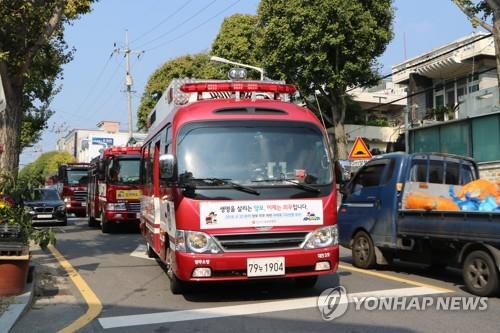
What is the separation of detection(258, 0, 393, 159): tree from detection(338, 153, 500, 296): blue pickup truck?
45.0 feet

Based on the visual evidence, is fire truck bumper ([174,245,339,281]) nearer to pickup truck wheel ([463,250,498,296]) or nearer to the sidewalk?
the sidewalk

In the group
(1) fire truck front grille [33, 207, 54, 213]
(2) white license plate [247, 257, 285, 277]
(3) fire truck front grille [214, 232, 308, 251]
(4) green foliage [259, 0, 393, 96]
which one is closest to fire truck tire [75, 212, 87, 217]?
(1) fire truck front grille [33, 207, 54, 213]

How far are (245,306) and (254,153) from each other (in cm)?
190

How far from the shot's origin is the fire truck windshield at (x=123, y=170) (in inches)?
704

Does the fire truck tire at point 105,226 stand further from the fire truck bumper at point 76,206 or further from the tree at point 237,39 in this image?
the tree at point 237,39

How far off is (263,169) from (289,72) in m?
17.9

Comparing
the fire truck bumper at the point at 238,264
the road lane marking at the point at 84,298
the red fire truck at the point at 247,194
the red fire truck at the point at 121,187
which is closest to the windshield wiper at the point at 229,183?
the red fire truck at the point at 247,194

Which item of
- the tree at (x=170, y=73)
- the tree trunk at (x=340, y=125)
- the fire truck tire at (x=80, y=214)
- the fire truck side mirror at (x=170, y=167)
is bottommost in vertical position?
the fire truck tire at (x=80, y=214)

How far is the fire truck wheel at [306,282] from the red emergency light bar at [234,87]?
2.73 metres

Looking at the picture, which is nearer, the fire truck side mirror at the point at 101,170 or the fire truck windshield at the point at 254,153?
the fire truck windshield at the point at 254,153

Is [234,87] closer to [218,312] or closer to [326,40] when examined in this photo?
[218,312]

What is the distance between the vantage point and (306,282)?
8.21m

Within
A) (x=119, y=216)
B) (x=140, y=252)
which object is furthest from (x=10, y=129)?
(x=119, y=216)

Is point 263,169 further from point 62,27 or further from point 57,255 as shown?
point 62,27
